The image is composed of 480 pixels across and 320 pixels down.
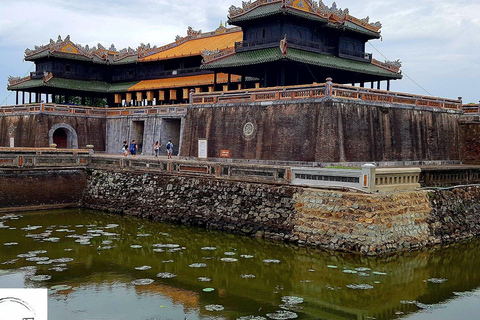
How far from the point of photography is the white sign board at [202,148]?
1235 inches

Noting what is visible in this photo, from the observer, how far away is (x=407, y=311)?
1338 centimetres

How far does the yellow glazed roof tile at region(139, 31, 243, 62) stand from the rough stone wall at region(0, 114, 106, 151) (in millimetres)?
8259

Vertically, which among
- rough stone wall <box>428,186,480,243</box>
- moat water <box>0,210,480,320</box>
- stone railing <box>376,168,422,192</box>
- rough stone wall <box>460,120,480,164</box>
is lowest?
moat water <box>0,210,480,320</box>

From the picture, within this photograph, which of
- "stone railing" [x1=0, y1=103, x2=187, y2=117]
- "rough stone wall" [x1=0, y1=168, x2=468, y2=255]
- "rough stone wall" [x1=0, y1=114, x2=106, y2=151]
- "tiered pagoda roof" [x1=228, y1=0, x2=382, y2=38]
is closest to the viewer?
"rough stone wall" [x1=0, y1=168, x2=468, y2=255]

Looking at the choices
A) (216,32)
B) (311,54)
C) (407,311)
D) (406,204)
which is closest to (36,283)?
(407,311)

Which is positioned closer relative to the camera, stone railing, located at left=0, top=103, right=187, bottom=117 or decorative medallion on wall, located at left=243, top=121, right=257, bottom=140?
decorative medallion on wall, located at left=243, top=121, right=257, bottom=140

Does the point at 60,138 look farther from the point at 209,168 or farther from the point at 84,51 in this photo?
the point at 209,168

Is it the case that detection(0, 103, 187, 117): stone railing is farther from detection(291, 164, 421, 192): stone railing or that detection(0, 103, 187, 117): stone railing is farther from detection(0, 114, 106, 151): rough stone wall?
detection(291, 164, 421, 192): stone railing

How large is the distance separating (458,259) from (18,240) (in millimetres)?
16961

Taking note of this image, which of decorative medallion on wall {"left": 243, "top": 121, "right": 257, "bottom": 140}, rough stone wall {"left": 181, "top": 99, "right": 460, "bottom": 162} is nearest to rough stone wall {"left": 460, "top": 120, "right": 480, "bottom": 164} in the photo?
rough stone wall {"left": 181, "top": 99, "right": 460, "bottom": 162}

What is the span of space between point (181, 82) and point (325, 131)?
2081 cm

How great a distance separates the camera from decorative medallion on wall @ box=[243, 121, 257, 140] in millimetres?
28344

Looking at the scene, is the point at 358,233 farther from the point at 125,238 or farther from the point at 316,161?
the point at 125,238

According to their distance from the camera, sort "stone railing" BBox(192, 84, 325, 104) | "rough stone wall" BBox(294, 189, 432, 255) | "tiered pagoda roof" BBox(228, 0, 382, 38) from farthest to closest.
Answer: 1. "tiered pagoda roof" BBox(228, 0, 382, 38)
2. "stone railing" BBox(192, 84, 325, 104)
3. "rough stone wall" BBox(294, 189, 432, 255)
